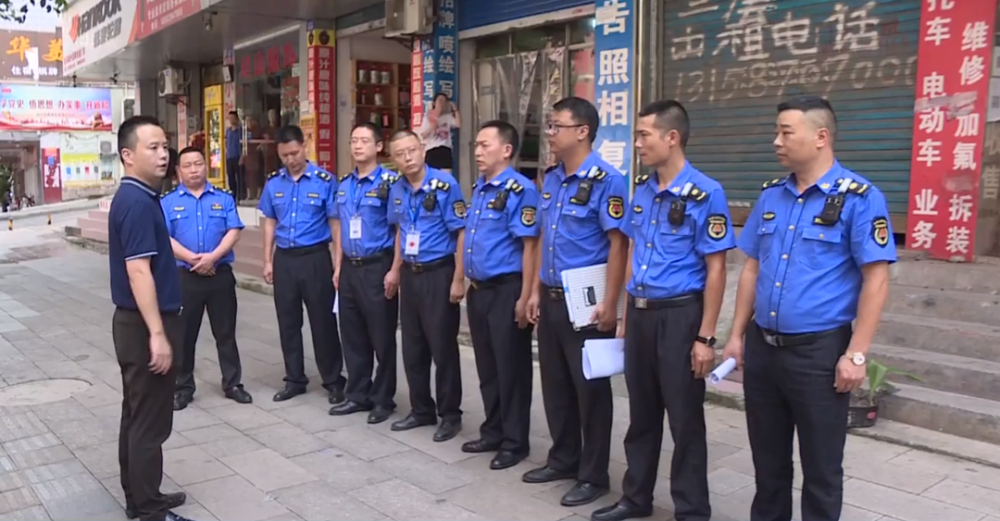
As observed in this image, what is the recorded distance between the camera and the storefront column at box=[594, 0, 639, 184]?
24.2 feet

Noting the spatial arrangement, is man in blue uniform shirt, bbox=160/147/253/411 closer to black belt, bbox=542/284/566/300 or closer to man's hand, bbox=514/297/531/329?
man's hand, bbox=514/297/531/329

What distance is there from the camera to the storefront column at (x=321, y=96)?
1181 centimetres

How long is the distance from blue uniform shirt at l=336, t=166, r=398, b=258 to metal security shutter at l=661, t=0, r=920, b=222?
352cm

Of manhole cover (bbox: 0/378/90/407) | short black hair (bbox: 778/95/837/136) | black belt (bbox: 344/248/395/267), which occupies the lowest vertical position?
manhole cover (bbox: 0/378/90/407)

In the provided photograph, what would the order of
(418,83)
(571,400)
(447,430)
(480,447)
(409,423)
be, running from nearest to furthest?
1. (571,400)
2. (480,447)
3. (447,430)
4. (409,423)
5. (418,83)

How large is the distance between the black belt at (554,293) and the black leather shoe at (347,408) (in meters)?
1.90

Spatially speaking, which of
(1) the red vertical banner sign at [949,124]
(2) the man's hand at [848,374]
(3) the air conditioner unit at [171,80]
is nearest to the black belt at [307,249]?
(2) the man's hand at [848,374]

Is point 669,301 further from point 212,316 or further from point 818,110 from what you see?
point 212,316

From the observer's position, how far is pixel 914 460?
4020 millimetres

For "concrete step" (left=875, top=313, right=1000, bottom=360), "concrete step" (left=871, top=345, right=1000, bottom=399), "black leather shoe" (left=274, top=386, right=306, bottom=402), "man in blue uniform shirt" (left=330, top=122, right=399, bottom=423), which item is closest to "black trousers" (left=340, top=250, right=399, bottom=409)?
"man in blue uniform shirt" (left=330, top=122, right=399, bottom=423)

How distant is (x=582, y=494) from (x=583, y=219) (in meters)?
1.22

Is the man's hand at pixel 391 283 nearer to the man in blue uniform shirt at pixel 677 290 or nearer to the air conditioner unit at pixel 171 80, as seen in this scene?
the man in blue uniform shirt at pixel 677 290

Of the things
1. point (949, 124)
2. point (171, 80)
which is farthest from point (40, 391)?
point (171, 80)

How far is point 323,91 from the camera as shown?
1193 centimetres
